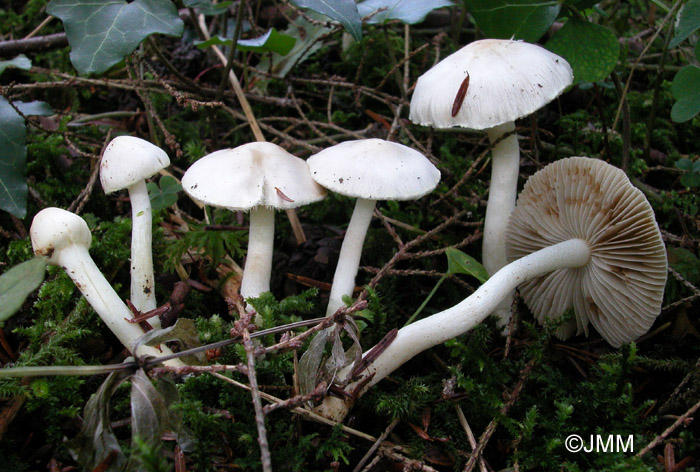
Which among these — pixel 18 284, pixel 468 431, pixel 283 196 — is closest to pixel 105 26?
pixel 283 196

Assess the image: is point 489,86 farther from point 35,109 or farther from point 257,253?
point 35,109

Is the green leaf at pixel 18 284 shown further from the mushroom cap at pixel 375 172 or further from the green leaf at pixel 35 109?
the green leaf at pixel 35 109

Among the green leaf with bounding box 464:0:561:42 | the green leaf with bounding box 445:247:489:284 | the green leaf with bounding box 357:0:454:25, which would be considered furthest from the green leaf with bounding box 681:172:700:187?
the green leaf with bounding box 357:0:454:25

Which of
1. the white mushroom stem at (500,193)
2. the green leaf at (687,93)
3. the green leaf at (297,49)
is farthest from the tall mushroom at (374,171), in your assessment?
the green leaf at (297,49)

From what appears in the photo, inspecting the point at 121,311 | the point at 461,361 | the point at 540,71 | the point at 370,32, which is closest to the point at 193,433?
the point at 121,311

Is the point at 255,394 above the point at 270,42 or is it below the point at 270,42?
below

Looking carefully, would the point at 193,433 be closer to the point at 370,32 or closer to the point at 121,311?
the point at 121,311
